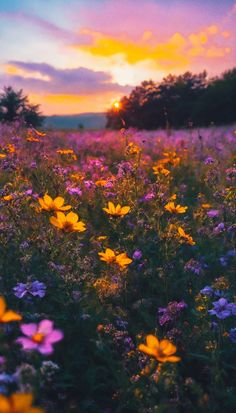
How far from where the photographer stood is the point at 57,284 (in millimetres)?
2797

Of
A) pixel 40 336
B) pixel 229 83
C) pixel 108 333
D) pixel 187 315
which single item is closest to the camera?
pixel 40 336

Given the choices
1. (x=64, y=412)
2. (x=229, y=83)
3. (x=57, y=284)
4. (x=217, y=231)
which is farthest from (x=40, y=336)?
(x=229, y=83)

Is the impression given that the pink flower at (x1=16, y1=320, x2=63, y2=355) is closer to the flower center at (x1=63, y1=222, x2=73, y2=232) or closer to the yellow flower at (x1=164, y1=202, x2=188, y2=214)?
the flower center at (x1=63, y1=222, x2=73, y2=232)

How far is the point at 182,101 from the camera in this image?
116 ft

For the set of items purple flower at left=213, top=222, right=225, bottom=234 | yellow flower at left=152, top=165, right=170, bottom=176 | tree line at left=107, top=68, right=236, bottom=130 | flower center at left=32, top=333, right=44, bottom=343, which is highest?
tree line at left=107, top=68, right=236, bottom=130

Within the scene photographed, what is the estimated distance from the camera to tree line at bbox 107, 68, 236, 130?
103 ft

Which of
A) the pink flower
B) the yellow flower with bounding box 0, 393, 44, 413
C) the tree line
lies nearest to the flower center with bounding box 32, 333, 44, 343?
the pink flower

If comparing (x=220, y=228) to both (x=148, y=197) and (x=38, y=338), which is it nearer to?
(x=148, y=197)

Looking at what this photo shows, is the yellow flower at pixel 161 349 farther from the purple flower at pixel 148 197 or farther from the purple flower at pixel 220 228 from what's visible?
the purple flower at pixel 148 197

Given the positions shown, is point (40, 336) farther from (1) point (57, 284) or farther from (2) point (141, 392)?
(1) point (57, 284)

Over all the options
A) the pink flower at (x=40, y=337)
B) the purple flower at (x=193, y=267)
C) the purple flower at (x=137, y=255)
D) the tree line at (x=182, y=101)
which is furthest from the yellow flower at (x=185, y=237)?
the tree line at (x=182, y=101)

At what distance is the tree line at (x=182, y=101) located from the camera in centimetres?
3136

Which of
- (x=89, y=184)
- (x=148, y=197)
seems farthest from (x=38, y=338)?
(x=89, y=184)

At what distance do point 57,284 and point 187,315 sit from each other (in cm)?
85
